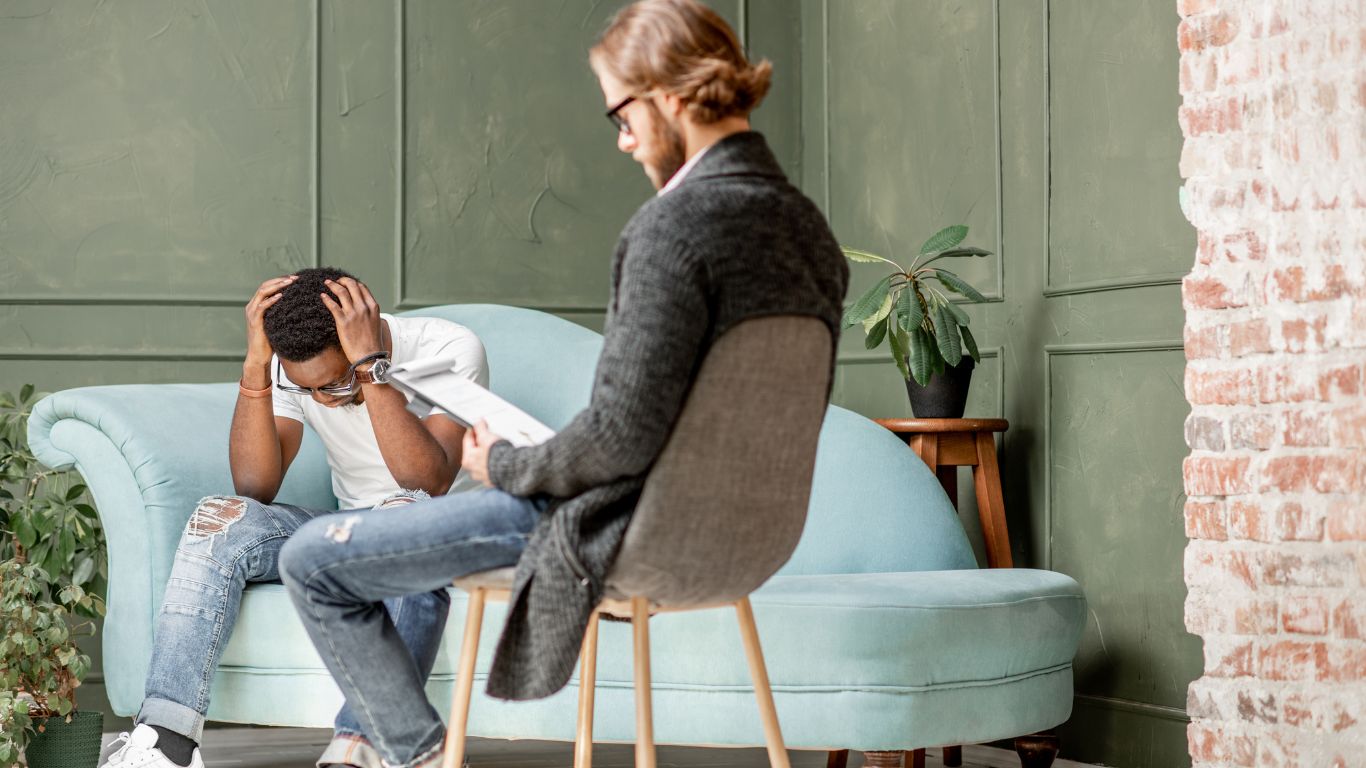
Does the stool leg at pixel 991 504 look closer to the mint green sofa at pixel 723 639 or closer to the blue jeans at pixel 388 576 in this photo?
the mint green sofa at pixel 723 639

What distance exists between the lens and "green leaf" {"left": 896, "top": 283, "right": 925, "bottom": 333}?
3.12 metres

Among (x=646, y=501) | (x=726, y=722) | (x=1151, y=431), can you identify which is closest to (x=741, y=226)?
(x=646, y=501)

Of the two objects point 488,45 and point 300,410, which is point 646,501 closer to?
point 300,410

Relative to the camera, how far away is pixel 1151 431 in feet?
9.60

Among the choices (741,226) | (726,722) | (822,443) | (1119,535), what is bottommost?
(726,722)

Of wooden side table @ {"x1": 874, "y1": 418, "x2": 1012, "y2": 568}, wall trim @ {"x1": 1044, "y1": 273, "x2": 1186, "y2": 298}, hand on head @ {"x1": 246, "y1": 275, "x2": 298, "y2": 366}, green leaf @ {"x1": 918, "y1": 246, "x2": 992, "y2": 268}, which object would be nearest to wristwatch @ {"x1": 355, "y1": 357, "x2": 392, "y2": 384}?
hand on head @ {"x1": 246, "y1": 275, "x2": 298, "y2": 366}

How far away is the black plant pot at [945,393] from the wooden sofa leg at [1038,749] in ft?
2.61

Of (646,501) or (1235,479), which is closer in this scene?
(646,501)

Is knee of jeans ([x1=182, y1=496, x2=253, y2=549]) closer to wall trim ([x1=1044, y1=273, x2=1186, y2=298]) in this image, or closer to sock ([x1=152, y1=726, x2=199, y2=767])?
sock ([x1=152, y1=726, x2=199, y2=767])

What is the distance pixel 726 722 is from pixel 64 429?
1.31m

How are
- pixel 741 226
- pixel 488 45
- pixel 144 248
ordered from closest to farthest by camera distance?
pixel 741 226 → pixel 144 248 → pixel 488 45

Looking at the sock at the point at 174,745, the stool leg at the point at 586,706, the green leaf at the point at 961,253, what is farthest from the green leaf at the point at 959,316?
the sock at the point at 174,745

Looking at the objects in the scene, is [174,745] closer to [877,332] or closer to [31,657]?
[31,657]

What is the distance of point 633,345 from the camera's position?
152 centimetres
